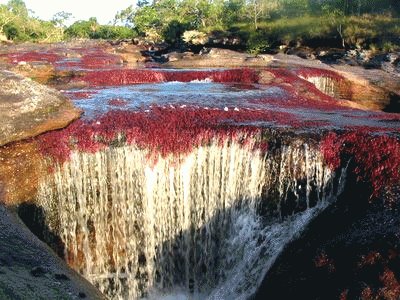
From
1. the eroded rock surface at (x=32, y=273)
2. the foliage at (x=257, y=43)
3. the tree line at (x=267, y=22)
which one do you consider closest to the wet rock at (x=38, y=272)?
the eroded rock surface at (x=32, y=273)

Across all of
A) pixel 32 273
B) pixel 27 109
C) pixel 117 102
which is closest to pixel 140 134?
pixel 27 109

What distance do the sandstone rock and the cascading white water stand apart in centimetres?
150

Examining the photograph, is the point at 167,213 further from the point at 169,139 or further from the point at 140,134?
the point at 140,134

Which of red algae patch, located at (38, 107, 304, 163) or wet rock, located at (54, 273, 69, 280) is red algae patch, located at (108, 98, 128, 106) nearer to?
red algae patch, located at (38, 107, 304, 163)

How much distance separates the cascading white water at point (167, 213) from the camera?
504 inches

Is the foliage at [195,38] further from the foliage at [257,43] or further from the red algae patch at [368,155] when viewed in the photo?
the red algae patch at [368,155]

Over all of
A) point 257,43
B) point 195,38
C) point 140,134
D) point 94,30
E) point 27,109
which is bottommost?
point 257,43

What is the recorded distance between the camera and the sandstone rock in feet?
42.5

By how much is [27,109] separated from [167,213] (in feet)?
16.8

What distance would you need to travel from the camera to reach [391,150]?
1124cm

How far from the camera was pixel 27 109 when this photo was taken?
13.6 meters

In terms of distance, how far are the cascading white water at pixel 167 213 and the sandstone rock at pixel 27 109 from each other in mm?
1503

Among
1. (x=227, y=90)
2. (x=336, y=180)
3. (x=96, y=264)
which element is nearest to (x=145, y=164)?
(x=96, y=264)

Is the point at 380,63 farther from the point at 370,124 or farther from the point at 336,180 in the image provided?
the point at 336,180
